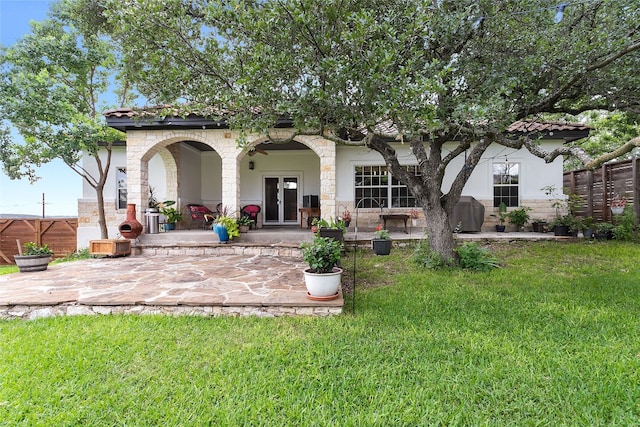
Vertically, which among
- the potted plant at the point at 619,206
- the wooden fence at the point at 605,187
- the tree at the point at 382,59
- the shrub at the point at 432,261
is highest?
the tree at the point at 382,59

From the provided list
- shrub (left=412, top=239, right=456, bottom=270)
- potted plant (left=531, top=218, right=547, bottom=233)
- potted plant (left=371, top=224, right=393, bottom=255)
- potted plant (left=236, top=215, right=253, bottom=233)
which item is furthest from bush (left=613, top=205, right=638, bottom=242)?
potted plant (left=236, top=215, right=253, bottom=233)

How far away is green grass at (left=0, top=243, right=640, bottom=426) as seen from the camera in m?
2.10

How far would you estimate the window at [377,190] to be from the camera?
1045cm

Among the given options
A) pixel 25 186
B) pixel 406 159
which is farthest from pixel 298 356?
pixel 25 186

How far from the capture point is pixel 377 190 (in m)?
10.5

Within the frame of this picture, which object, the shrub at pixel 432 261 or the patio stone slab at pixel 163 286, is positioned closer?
the patio stone slab at pixel 163 286

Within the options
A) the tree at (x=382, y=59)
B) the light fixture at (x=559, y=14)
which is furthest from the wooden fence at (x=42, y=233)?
the light fixture at (x=559, y=14)

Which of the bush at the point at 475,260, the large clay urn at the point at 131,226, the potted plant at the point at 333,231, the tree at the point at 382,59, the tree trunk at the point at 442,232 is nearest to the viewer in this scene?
the tree at the point at 382,59

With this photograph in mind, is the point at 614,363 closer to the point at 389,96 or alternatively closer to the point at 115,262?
the point at 389,96

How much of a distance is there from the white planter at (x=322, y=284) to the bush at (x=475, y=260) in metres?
3.44

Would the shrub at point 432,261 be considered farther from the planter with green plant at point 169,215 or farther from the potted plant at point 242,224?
the planter with green plant at point 169,215

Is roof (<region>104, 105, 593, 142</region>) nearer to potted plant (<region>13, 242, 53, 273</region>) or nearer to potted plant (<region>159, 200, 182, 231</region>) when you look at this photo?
potted plant (<region>159, 200, 182, 231</region>)

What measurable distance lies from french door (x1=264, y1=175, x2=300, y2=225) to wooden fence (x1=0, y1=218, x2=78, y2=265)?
21.5ft

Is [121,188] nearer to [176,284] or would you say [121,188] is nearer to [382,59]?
[176,284]
